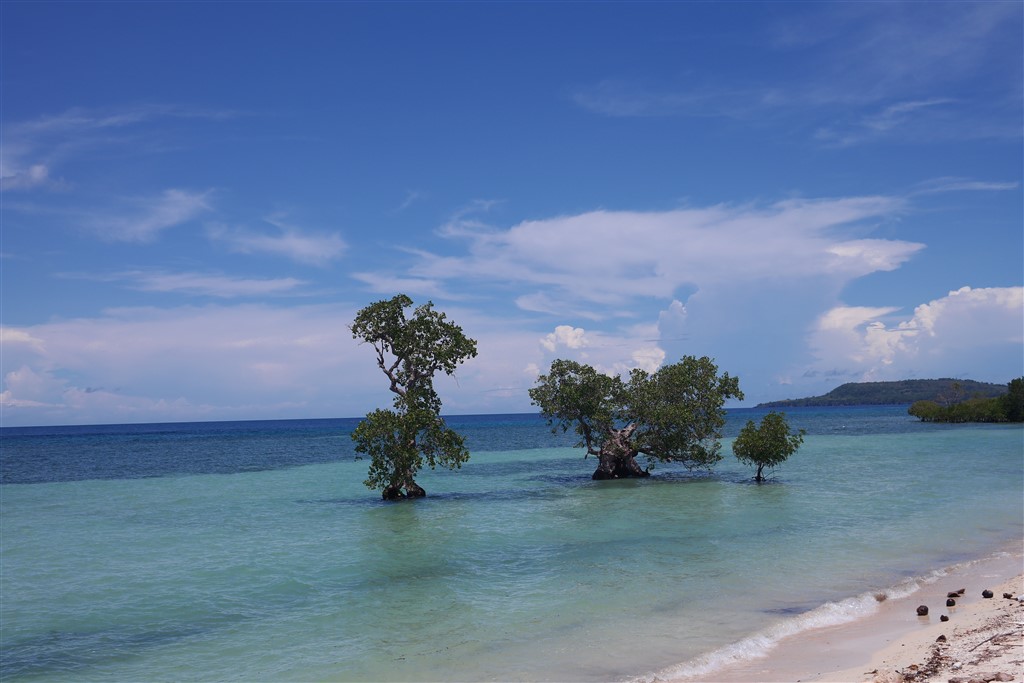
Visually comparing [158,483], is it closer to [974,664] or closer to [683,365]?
[683,365]

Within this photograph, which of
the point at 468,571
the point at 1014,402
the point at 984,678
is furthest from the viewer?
the point at 1014,402

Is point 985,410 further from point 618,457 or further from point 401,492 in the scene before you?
point 401,492

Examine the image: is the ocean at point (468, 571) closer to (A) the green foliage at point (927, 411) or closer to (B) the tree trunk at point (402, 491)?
(B) the tree trunk at point (402, 491)

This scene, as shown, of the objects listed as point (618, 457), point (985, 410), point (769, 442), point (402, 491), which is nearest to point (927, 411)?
point (985, 410)

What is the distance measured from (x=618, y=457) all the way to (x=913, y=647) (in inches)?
1136

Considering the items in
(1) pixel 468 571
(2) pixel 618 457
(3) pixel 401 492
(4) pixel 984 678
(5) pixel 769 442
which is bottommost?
(1) pixel 468 571

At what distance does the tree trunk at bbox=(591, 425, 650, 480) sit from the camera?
39312mm

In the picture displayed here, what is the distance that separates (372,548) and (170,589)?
606 cm

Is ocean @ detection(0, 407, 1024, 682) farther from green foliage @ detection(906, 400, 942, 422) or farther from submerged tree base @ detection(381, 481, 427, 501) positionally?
green foliage @ detection(906, 400, 942, 422)

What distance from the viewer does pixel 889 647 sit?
10.9 metres

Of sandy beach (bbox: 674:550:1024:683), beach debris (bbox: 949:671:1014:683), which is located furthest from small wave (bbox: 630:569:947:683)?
beach debris (bbox: 949:671:1014:683)

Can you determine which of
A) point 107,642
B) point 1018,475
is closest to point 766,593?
point 107,642

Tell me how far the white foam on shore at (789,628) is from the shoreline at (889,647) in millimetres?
18

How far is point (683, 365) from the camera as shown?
3959 centimetres
